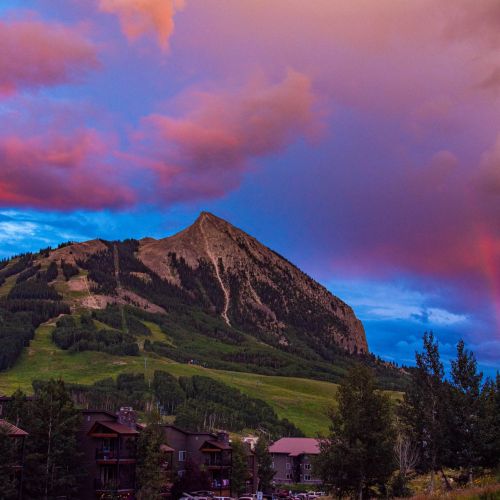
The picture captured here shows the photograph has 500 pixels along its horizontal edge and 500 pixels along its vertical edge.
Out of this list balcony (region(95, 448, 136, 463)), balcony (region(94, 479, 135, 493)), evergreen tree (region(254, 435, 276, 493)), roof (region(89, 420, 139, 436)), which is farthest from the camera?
evergreen tree (region(254, 435, 276, 493))

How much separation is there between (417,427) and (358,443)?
658cm

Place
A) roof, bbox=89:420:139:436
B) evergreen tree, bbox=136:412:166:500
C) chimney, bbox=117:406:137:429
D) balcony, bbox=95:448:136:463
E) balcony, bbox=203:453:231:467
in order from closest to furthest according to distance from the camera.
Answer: evergreen tree, bbox=136:412:166:500 → balcony, bbox=95:448:136:463 → roof, bbox=89:420:139:436 → chimney, bbox=117:406:137:429 → balcony, bbox=203:453:231:467

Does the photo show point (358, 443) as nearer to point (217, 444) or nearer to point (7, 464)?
point (7, 464)

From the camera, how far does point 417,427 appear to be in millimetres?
62344

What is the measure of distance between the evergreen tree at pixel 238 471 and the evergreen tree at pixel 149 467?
24.9 meters

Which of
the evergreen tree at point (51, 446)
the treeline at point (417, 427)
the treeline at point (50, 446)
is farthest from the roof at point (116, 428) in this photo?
the treeline at point (417, 427)

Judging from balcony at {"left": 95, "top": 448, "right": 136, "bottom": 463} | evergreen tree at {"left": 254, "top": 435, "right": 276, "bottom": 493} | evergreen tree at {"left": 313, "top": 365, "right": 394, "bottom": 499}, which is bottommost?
evergreen tree at {"left": 254, "top": 435, "right": 276, "bottom": 493}

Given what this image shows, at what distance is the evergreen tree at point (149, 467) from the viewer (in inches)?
3669

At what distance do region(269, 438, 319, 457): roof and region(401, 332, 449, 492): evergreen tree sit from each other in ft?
386

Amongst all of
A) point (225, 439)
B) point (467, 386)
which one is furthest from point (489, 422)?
point (225, 439)

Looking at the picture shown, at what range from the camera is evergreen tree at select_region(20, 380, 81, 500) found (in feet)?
277

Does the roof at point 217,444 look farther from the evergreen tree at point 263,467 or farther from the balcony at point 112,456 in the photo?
the balcony at point 112,456

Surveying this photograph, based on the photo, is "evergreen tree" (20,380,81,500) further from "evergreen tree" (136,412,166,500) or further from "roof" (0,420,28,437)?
"evergreen tree" (136,412,166,500)

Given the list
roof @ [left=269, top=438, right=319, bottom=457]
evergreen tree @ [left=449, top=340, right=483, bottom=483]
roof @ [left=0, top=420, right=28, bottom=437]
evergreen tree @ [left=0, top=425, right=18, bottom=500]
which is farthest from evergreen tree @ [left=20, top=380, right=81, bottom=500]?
roof @ [left=269, top=438, right=319, bottom=457]
